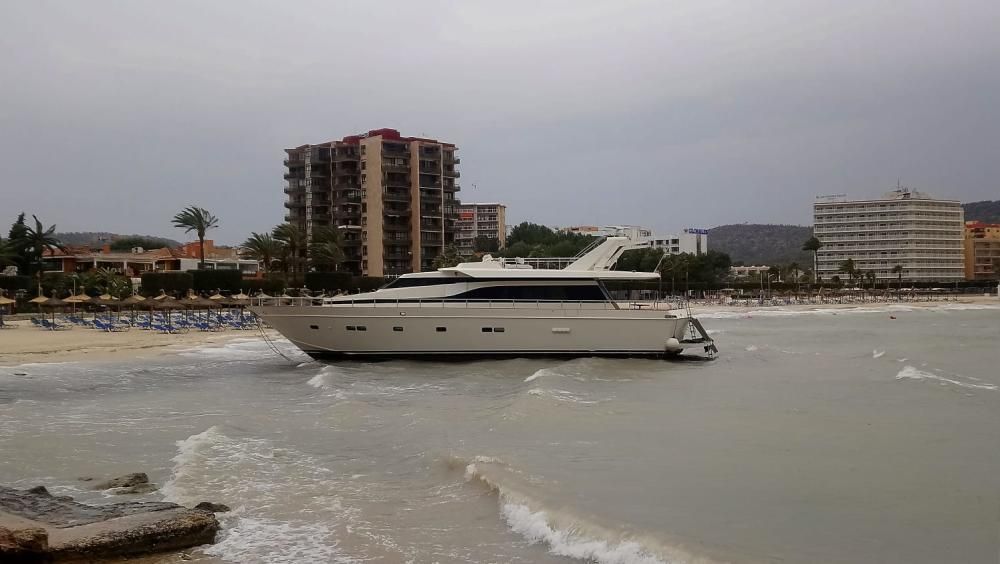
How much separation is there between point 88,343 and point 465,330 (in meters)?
18.5

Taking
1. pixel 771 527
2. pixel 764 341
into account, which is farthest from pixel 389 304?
pixel 764 341

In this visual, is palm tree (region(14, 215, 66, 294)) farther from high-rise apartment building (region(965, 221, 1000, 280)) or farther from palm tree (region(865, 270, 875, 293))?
high-rise apartment building (region(965, 221, 1000, 280))

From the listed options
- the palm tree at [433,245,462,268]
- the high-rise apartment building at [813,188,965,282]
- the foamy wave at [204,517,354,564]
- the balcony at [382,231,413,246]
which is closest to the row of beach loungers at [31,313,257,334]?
the palm tree at [433,245,462,268]

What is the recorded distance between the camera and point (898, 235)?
152500 millimetres

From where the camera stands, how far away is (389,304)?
24.2 metres

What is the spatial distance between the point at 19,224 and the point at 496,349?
58984mm

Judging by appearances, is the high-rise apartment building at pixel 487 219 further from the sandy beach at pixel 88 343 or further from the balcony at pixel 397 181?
the sandy beach at pixel 88 343

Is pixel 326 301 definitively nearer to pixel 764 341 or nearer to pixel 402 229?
pixel 764 341

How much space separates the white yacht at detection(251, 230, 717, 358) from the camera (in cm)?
2398

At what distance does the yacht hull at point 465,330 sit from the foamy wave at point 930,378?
6930 mm

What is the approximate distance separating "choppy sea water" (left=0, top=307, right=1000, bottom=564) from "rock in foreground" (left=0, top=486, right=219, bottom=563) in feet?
0.92

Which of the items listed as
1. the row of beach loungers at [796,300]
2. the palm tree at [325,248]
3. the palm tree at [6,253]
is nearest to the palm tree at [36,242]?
the palm tree at [6,253]

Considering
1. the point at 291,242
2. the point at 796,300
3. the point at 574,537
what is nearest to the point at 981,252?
the point at 796,300

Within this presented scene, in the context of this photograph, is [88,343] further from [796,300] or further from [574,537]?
[796,300]
